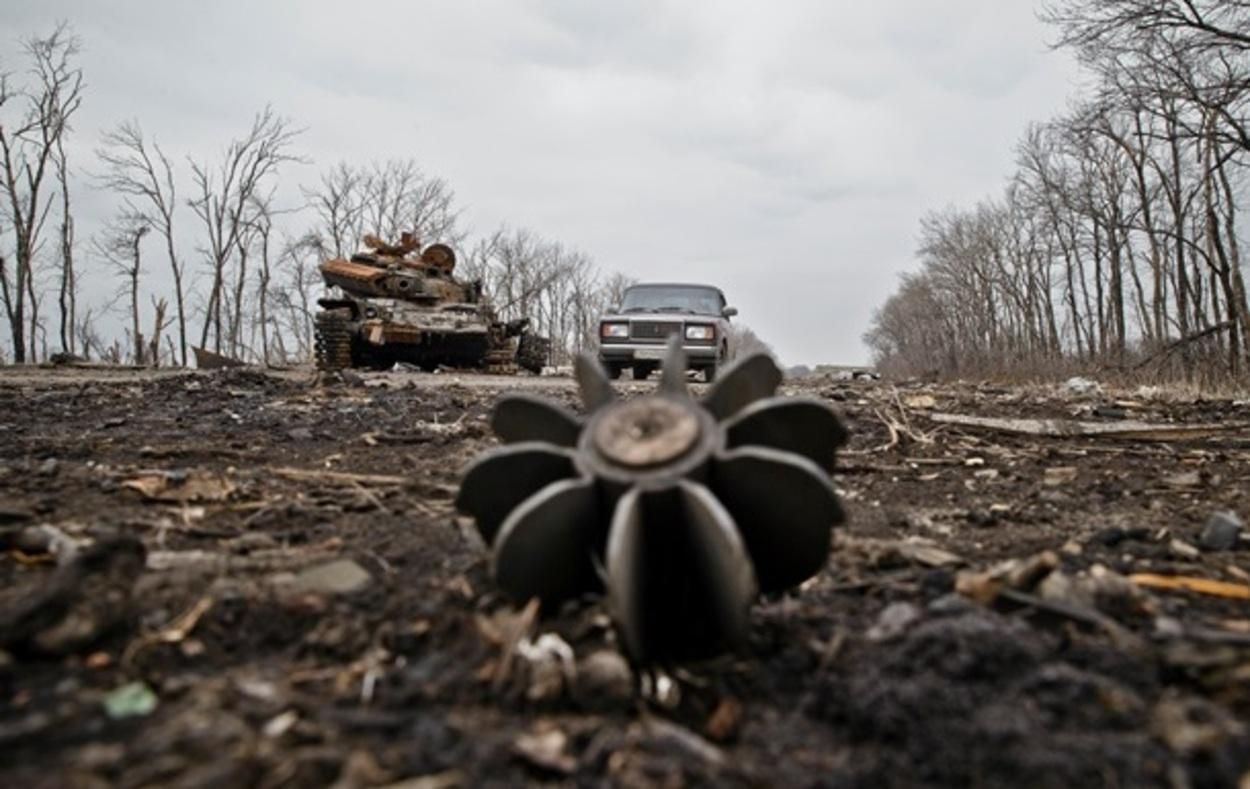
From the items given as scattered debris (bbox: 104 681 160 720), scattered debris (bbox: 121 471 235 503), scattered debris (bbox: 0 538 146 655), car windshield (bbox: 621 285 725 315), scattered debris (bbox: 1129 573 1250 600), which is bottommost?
scattered debris (bbox: 1129 573 1250 600)

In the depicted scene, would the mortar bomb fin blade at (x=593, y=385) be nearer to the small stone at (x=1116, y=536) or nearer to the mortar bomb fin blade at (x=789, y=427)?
the mortar bomb fin blade at (x=789, y=427)

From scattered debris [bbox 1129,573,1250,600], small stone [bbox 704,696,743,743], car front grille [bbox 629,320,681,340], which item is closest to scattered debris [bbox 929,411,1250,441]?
scattered debris [bbox 1129,573,1250,600]

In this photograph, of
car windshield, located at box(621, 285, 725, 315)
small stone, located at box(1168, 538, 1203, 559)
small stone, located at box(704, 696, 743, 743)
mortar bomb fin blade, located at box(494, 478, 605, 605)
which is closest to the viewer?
Result: small stone, located at box(704, 696, 743, 743)

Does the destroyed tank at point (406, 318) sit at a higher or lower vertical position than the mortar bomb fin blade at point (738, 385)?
higher

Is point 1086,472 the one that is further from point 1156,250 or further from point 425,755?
point 1156,250

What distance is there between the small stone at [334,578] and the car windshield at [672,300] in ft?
42.5

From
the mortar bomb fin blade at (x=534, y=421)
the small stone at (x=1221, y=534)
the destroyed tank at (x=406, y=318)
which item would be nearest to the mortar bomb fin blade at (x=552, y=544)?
the mortar bomb fin blade at (x=534, y=421)

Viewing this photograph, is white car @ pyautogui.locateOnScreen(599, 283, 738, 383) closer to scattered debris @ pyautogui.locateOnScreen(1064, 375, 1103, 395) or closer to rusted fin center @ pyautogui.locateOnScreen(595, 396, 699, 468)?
scattered debris @ pyautogui.locateOnScreen(1064, 375, 1103, 395)

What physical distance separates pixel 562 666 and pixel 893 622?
71 centimetres

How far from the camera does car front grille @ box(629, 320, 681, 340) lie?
14.1m

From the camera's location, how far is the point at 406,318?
16812mm

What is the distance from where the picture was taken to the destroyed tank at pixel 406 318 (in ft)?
53.5

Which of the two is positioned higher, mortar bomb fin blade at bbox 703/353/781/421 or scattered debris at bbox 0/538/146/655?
mortar bomb fin blade at bbox 703/353/781/421

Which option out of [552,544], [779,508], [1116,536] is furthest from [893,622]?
[1116,536]
